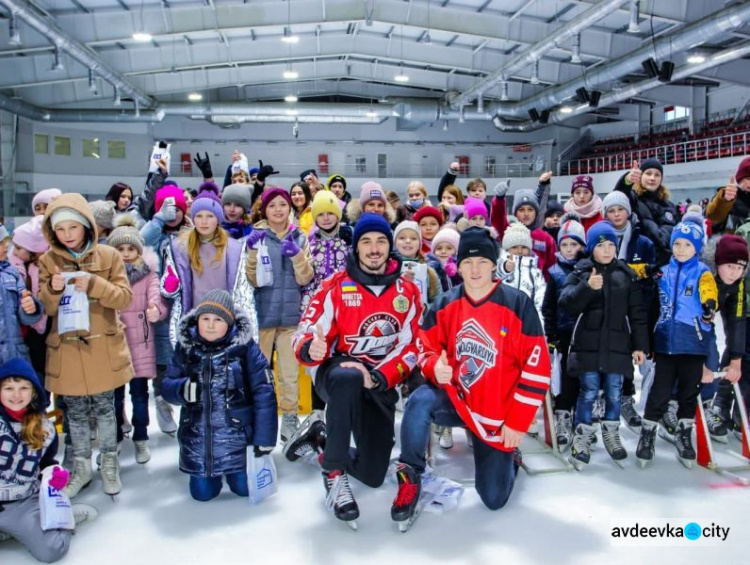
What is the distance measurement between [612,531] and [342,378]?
1.38m

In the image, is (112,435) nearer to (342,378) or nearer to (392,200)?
(342,378)

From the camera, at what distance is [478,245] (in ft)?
8.93

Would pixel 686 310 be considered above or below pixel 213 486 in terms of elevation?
above

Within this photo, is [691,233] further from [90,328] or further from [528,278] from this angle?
[90,328]

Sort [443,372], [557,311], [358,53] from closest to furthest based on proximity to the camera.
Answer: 1. [443,372]
2. [557,311]
3. [358,53]

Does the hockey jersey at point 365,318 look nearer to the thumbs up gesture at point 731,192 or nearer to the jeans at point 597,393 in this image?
the jeans at point 597,393

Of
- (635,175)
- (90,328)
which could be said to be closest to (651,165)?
(635,175)

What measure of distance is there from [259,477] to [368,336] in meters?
0.87

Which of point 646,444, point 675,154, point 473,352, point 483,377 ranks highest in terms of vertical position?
point 675,154

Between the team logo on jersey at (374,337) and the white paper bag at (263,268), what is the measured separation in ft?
2.87

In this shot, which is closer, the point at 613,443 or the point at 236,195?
the point at 613,443

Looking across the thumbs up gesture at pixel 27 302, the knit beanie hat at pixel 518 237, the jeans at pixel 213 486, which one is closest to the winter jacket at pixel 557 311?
the knit beanie hat at pixel 518 237

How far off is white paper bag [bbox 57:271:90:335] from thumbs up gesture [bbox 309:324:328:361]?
1.14m

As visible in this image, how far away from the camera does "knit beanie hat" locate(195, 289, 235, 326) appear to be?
2826mm
